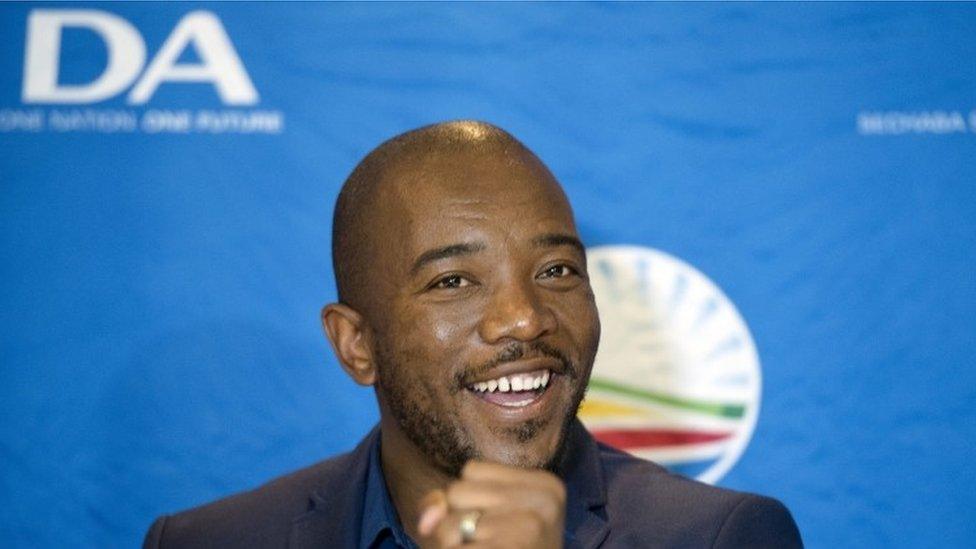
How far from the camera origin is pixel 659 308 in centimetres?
222

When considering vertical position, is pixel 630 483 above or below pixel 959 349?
below

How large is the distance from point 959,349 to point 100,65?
1.55 meters

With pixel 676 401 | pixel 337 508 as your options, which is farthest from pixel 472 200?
pixel 676 401

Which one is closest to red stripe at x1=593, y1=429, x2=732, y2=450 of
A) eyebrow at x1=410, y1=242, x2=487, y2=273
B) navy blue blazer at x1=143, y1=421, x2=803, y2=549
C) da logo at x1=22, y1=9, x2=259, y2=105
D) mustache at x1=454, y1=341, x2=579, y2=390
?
navy blue blazer at x1=143, y1=421, x2=803, y2=549

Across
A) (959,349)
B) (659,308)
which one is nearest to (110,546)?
(659,308)

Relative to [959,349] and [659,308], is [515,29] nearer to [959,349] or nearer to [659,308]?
[659,308]

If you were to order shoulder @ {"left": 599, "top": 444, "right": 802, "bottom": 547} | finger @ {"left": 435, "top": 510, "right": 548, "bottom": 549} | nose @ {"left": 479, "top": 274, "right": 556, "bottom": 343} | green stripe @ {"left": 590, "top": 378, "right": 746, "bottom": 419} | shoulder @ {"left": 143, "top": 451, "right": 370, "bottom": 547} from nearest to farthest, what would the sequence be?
1. finger @ {"left": 435, "top": 510, "right": 548, "bottom": 549}
2. nose @ {"left": 479, "top": 274, "right": 556, "bottom": 343}
3. shoulder @ {"left": 599, "top": 444, "right": 802, "bottom": 547}
4. shoulder @ {"left": 143, "top": 451, "right": 370, "bottom": 547}
5. green stripe @ {"left": 590, "top": 378, "right": 746, "bottom": 419}

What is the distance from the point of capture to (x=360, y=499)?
195 centimetres

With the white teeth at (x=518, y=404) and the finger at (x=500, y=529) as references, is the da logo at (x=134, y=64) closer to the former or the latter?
the white teeth at (x=518, y=404)

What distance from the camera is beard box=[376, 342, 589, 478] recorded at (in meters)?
1.68

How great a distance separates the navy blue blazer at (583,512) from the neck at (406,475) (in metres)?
0.05

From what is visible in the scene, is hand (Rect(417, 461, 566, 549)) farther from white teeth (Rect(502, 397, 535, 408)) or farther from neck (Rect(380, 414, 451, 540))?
neck (Rect(380, 414, 451, 540))

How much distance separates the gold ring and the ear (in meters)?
0.53

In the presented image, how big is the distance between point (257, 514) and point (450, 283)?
0.56 meters
